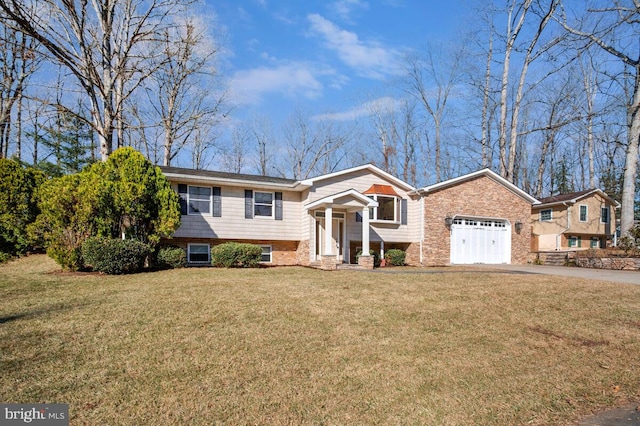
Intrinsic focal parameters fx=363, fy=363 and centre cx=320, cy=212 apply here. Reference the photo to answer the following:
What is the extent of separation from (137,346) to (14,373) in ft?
4.34

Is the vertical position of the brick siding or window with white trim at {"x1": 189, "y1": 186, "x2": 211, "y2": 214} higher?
window with white trim at {"x1": 189, "y1": 186, "x2": 211, "y2": 214}

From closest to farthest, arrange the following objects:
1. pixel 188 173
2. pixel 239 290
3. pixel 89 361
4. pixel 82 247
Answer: pixel 89 361 < pixel 239 290 < pixel 82 247 < pixel 188 173

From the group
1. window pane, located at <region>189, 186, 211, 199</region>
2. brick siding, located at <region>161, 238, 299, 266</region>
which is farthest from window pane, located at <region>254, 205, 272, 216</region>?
window pane, located at <region>189, 186, 211, 199</region>

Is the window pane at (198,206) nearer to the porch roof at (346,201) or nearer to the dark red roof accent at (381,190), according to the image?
the porch roof at (346,201)

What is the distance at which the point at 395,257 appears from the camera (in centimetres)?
1731

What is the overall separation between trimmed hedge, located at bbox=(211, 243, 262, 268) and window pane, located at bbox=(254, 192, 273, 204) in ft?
9.20

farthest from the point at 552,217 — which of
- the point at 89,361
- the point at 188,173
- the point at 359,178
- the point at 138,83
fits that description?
the point at 89,361

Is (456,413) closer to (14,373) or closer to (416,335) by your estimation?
(416,335)

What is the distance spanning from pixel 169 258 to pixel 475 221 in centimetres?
1525

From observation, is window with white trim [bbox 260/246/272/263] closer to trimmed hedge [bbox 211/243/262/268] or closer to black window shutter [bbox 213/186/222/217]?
trimmed hedge [bbox 211/243/262/268]

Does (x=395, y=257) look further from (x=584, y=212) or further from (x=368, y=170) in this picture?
(x=584, y=212)

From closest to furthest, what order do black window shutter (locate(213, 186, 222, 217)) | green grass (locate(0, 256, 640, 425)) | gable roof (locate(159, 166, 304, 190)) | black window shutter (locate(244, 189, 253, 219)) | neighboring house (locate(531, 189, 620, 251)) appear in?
green grass (locate(0, 256, 640, 425)), gable roof (locate(159, 166, 304, 190)), black window shutter (locate(213, 186, 222, 217)), black window shutter (locate(244, 189, 253, 219)), neighboring house (locate(531, 189, 620, 251))

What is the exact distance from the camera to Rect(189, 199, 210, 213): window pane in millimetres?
15195

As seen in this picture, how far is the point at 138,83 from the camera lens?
15.6 meters
